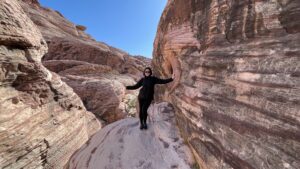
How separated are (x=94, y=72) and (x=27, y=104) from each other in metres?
15.6

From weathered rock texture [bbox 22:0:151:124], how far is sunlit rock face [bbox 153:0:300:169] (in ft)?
43.0

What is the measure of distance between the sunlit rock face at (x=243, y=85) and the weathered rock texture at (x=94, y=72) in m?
13.1

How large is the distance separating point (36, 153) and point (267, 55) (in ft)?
27.0

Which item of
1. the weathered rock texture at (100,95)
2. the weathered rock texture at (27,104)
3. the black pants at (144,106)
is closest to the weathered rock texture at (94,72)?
the weathered rock texture at (100,95)

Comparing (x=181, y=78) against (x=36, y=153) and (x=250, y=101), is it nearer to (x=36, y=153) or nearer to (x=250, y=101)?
(x=250, y=101)

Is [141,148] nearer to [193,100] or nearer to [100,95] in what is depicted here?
[193,100]

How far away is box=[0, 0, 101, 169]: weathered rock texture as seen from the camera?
21.0ft

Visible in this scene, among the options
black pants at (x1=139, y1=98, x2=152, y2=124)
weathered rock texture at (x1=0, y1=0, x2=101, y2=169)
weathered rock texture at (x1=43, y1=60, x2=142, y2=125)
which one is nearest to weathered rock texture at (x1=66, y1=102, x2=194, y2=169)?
black pants at (x1=139, y1=98, x2=152, y2=124)

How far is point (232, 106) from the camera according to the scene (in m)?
4.21

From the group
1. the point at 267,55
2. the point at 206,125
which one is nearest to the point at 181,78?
the point at 206,125

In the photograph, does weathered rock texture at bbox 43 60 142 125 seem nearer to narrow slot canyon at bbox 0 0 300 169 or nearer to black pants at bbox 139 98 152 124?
narrow slot canyon at bbox 0 0 300 169

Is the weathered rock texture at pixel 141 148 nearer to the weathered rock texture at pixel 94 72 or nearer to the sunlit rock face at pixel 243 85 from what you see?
the sunlit rock face at pixel 243 85

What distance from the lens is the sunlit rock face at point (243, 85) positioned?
3137 millimetres

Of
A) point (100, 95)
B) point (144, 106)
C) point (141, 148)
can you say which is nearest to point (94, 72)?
point (100, 95)
